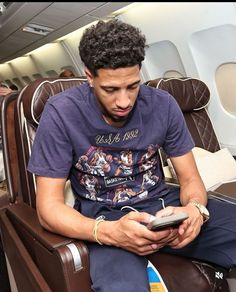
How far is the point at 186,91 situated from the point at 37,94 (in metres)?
1.40

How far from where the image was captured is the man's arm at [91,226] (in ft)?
3.55

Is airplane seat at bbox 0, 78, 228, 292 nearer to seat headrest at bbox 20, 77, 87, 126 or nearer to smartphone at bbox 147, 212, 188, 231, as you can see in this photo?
seat headrest at bbox 20, 77, 87, 126

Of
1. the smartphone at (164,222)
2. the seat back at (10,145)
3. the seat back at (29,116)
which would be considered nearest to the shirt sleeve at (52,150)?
the seat back at (29,116)

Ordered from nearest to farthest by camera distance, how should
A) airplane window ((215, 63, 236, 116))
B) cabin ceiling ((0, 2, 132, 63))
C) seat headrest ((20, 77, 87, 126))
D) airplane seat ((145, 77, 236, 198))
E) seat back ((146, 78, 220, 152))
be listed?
seat headrest ((20, 77, 87, 126)) < airplane seat ((145, 77, 236, 198)) < seat back ((146, 78, 220, 152)) < airplane window ((215, 63, 236, 116)) < cabin ceiling ((0, 2, 132, 63))

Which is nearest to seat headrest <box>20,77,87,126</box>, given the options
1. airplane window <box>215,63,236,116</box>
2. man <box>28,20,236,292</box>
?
man <box>28,20,236,292</box>

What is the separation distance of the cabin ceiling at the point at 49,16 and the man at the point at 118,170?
1.89 meters

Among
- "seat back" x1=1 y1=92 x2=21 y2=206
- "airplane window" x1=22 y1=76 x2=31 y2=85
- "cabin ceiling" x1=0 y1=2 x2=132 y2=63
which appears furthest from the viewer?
"airplane window" x1=22 y1=76 x2=31 y2=85

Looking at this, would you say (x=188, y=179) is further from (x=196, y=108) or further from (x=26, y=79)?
(x=26, y=79)

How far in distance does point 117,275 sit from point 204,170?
130 centimetres

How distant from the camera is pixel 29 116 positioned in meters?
1.58

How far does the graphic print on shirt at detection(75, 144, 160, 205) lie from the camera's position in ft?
4.40

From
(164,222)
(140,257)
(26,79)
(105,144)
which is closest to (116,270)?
(140,257)

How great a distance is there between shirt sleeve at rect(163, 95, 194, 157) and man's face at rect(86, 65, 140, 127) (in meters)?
0.25

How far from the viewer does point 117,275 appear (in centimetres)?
111
